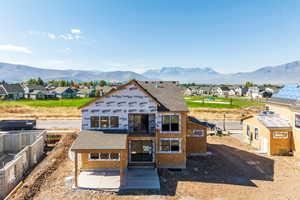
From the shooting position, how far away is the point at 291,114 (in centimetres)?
2233

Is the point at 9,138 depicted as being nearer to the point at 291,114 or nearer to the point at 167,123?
the point at 167,123

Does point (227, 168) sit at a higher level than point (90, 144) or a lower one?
lower

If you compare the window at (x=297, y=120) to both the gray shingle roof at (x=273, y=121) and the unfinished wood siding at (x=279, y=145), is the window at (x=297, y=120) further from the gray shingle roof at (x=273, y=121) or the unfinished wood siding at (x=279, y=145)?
the unfinished wood siding at (x=279, y=145)

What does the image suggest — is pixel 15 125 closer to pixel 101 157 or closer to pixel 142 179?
pixel 101 157

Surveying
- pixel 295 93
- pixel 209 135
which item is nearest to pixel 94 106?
pixel 209 135

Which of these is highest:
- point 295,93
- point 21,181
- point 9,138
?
point 295,93

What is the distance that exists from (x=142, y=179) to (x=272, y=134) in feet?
53.9

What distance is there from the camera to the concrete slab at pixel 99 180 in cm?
1377

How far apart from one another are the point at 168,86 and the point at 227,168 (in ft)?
34.3

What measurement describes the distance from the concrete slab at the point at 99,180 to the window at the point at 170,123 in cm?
585

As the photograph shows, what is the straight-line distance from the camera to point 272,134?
21609mm

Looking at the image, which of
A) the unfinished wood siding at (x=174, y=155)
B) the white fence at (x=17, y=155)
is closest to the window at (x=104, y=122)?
the unfinished wood siding at (x=174, y=155)

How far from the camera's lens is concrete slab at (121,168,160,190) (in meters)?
13.9

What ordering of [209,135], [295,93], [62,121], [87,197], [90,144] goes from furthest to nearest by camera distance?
1. [62,121]
2. [209,135]
3. [295,93]
4. [90,144]
5. [87,197]
